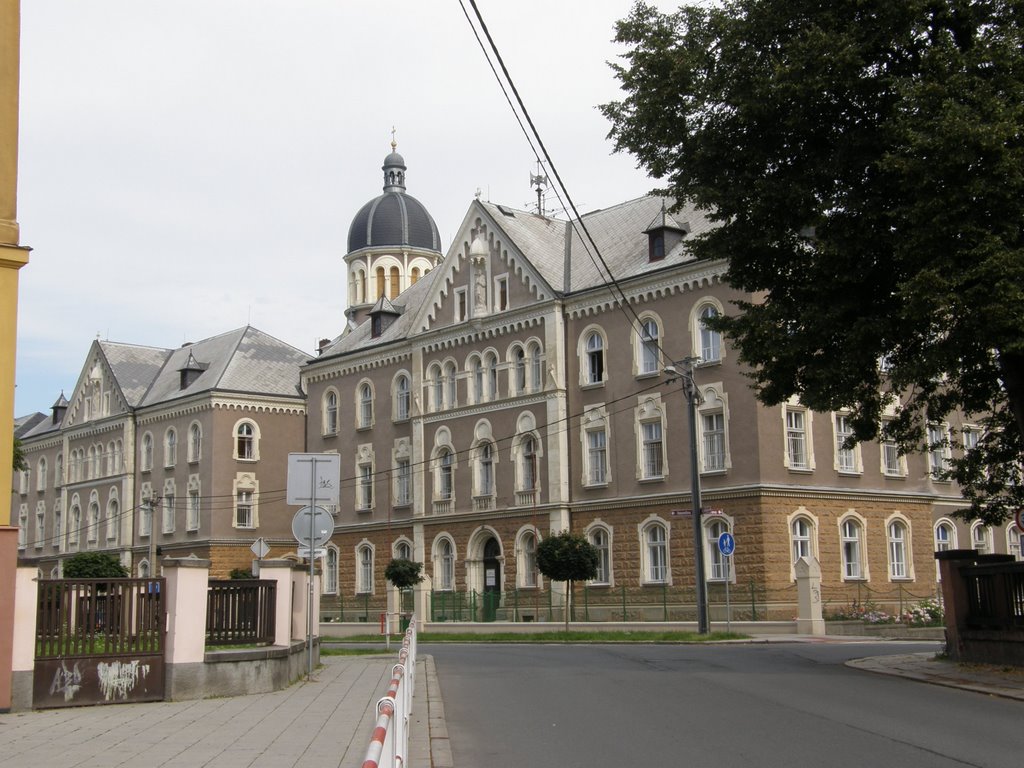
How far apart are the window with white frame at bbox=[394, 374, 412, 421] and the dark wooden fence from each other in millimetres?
34196

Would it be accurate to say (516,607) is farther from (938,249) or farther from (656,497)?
(938,249)

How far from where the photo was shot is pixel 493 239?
157ft

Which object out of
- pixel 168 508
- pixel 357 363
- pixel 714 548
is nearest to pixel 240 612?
pixel 714 548

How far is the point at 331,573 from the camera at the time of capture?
54.9 meters

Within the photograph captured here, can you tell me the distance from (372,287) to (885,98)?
59.2 m

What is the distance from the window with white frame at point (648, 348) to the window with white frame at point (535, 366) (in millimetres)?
4600

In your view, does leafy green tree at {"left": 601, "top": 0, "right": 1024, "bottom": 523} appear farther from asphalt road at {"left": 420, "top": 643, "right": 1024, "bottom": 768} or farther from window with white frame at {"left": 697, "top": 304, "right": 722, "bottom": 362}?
window with white frame at {"left": 697, "top": 304, "right": 722, "bottom": 362}

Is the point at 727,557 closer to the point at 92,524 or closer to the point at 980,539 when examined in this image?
the point at 980,539

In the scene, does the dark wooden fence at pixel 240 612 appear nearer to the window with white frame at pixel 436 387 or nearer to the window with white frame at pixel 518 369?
the window with white frame at pixel 518 369

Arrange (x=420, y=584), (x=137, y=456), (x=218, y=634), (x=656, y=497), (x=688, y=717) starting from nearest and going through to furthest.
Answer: (x=688, y=717) < (x=218, y=634) < (x=656, y=497) < (x=420, y=584) < (x=137, y=456)

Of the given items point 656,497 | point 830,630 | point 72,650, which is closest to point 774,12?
point 72,650

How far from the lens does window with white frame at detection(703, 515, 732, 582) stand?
1511 inches

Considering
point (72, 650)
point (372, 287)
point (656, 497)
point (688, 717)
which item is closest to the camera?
point (688, 717)

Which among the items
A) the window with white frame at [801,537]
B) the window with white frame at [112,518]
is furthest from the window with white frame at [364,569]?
the window with white frame at [112,518]
